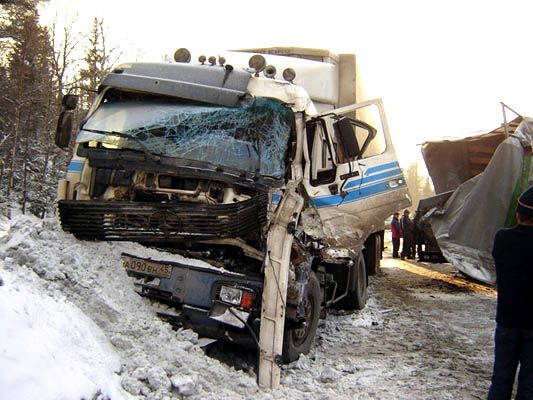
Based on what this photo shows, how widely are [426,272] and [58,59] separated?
21744 mm

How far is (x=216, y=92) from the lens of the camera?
196 inches

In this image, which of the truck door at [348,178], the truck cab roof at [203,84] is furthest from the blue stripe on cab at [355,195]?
the truck cab roof at [203,84]

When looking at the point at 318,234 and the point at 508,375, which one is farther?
the point at 318,234

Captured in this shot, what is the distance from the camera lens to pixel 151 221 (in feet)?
14.0

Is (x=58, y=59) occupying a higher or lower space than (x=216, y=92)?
higher

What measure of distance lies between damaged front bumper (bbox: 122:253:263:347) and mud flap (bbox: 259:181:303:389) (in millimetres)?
156

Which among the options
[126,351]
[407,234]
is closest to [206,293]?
[126,351]

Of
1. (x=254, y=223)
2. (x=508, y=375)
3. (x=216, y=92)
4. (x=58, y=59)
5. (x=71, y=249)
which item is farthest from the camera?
(x=58, y=59)

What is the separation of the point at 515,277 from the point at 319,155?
290 centimetres

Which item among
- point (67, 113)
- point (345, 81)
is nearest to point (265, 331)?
point (67, 113)

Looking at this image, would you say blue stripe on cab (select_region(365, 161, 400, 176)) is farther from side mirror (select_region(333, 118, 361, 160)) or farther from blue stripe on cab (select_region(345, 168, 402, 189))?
side mirror (select_region(333, 118, 361, 160))

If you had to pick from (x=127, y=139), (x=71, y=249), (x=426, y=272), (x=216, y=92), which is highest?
(x=216, y=92)

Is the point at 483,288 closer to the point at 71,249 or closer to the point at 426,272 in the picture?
the point at 426,272

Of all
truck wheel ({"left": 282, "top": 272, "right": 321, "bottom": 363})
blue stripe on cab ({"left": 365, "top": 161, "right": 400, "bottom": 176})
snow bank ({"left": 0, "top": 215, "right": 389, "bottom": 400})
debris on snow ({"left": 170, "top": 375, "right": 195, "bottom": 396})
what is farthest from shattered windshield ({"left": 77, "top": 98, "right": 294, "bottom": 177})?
debris on snow ({"left": 170, "top": 375, "right": 195, "bottom": 396})
